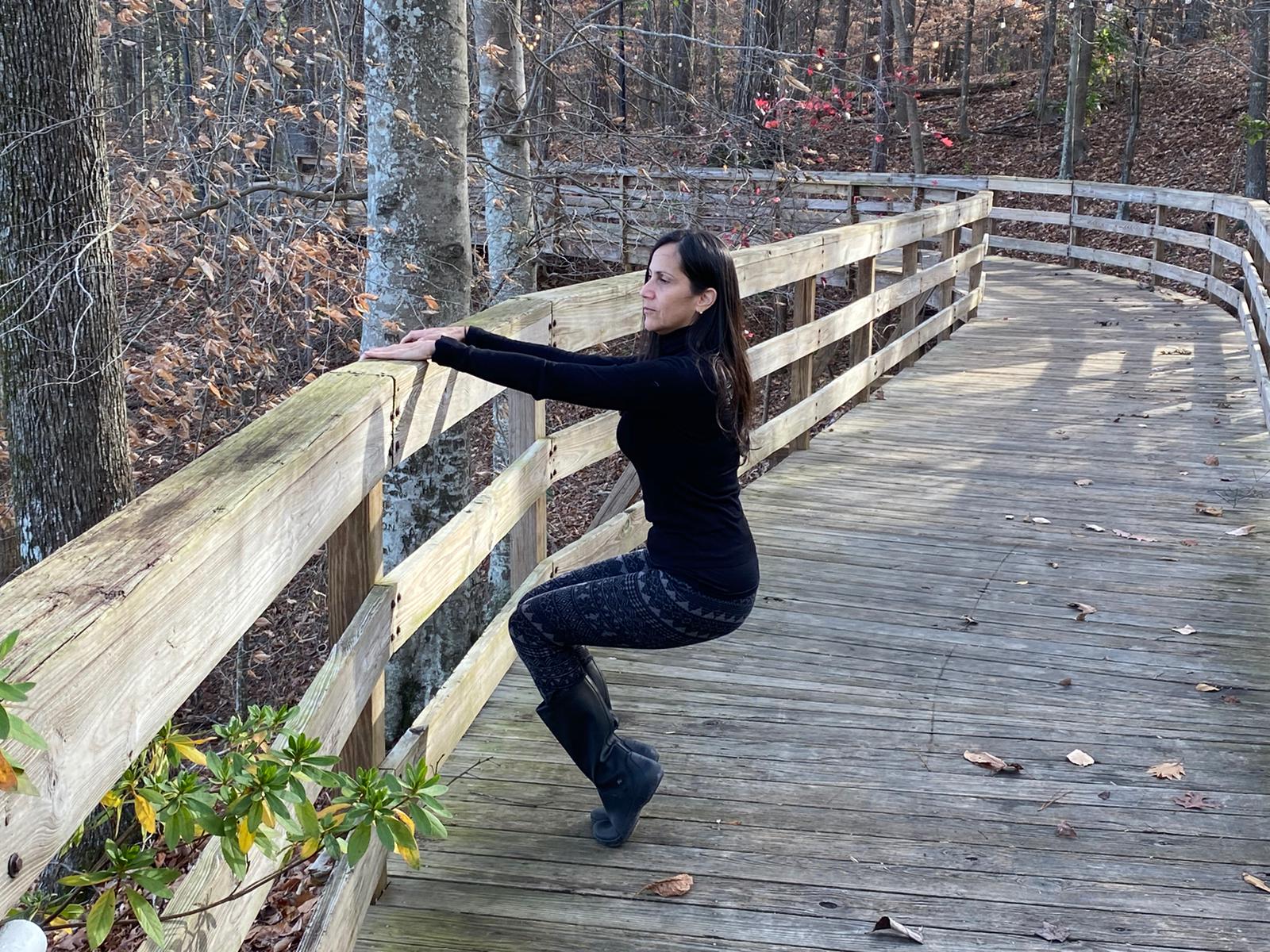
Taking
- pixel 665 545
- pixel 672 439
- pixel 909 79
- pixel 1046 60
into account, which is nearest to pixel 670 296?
pixel 672 439

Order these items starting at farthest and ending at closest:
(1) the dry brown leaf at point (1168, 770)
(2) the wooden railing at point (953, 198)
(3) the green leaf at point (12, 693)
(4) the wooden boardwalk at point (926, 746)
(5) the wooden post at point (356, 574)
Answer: (2) the wooden railing at point (953, 198), (1) the dry brown leaf at point (1168, 770), (4) the wooden boardwalk at point (926, 746), (5) the wooden post at point (356, 574), (3) the green leaf at point (12, 693)

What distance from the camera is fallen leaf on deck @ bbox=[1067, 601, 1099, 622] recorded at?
523 cm

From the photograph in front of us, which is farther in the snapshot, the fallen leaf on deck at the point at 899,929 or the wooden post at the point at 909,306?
the wooden post at the point at 909,306

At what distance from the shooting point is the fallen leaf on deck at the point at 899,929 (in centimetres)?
300

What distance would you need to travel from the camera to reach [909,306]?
35.5 ft

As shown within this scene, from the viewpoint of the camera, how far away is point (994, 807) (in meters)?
3.65

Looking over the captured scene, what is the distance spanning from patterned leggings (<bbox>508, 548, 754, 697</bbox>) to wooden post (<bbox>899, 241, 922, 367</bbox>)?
7102mm

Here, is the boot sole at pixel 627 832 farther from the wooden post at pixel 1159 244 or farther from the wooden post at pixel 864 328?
the wooden post at pixel 1159 244

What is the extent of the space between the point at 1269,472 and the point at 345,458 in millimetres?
6432

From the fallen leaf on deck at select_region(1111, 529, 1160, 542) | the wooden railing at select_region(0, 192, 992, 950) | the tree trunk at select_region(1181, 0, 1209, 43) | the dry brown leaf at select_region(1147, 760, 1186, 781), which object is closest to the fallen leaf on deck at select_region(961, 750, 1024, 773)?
the dry brown leaf at select_region(1147, 760, 1186, 781)

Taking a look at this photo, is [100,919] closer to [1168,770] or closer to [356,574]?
[356,574]

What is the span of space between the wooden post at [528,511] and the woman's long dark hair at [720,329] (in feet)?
3.28

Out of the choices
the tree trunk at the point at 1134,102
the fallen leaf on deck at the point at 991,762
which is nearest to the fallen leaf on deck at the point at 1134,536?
the fallen leaf on deck at the point at 991,762

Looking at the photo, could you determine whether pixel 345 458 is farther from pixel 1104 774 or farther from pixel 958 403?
pixel 958 403
